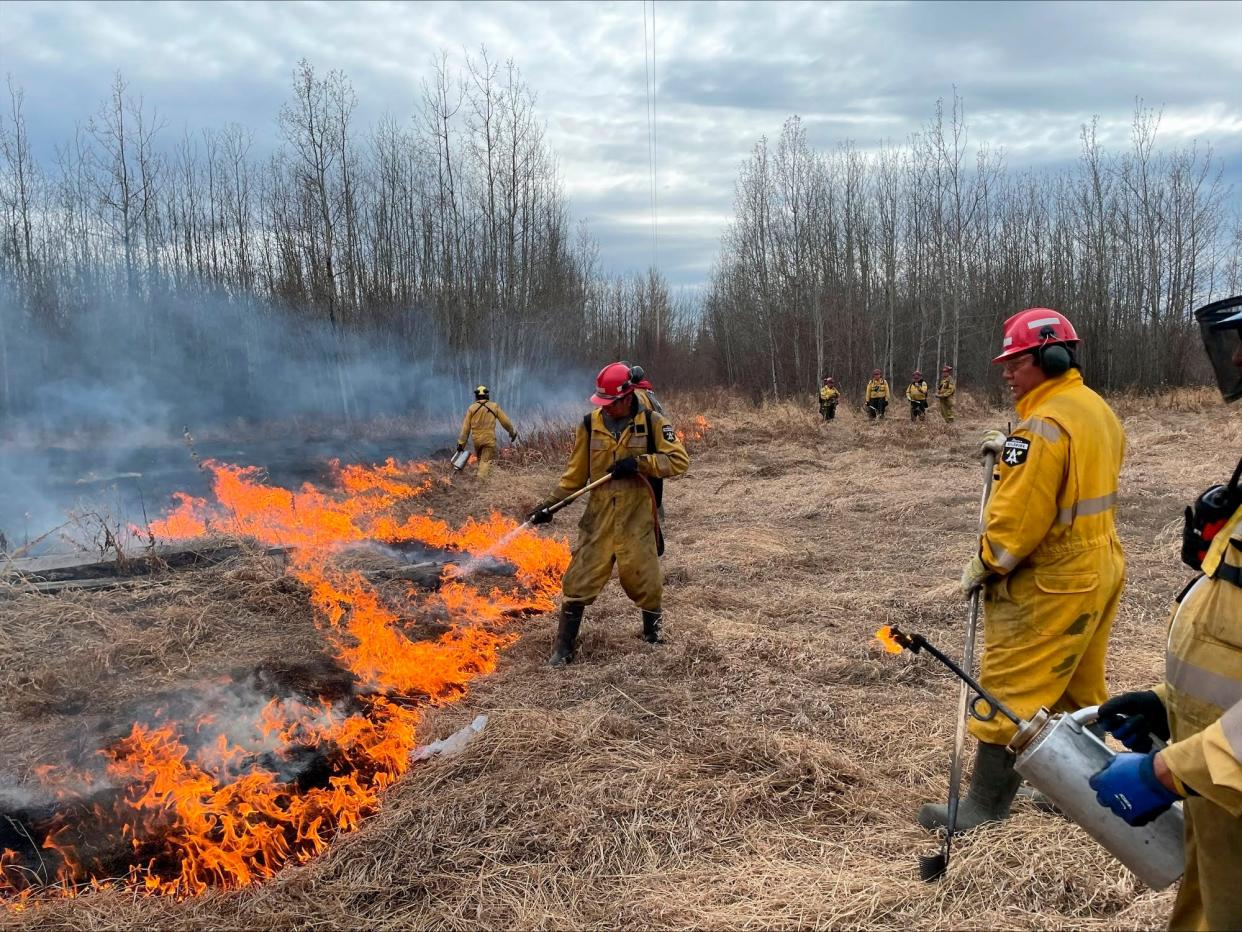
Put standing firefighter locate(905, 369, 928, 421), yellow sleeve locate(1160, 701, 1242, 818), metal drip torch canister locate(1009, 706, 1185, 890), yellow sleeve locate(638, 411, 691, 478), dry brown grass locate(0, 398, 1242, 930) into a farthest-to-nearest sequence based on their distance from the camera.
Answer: standing firefighter locate(905, 369, 928, 421), yellow sleeve locate(638, 411, 691, 478), dry brown grass locate(0, 398, 1242, 930), metal drip torch canister locate(1009, 706, 1185, 890), yellow sleeve locate(1160, 701, 1242, 818)

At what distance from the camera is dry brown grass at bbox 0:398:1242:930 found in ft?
9.16

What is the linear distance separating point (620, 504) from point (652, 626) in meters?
0.97

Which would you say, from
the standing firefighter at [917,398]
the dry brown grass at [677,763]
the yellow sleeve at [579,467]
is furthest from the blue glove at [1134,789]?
the standing firefighter at [917,398]

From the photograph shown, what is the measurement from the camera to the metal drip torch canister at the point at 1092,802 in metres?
1.86

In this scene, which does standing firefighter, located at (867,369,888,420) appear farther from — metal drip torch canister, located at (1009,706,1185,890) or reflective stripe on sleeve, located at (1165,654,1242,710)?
reflective stripe on sleeve, located at (1165,654,1242,710)

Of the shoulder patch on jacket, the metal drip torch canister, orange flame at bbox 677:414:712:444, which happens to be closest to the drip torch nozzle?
the metal drip torch canister

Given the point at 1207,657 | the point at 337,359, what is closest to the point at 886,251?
the point at 337,359

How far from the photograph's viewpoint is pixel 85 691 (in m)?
4.52

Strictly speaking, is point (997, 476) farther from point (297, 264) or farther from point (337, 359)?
point (297, 264)

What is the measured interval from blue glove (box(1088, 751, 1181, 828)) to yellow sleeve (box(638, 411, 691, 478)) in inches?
149

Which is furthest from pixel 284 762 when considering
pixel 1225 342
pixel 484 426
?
pixel 484 426

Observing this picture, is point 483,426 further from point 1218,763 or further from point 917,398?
point 917,398

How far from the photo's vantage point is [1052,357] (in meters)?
2.94

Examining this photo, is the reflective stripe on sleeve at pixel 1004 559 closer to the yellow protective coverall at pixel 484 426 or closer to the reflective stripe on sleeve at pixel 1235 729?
the reflective stripe on sleeve at pixel 1235 729
